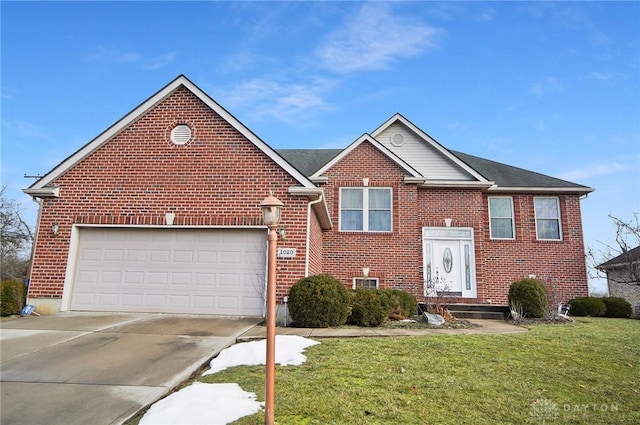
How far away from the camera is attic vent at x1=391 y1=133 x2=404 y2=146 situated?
15461mm

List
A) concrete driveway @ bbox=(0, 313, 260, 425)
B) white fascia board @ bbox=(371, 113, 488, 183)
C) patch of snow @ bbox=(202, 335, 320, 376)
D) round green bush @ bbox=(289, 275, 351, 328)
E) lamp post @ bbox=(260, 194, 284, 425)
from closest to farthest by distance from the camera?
1. lamp post @ bbox=(260, 194, 284, 425)
2. concrete driveway @ bbox=(0, 313, 260, 425)
3. patch of snow @ bbox=(202, 335, 320, 376)
4. round green bush @ bbox=(289, 275, 351, 328)
5. white fascia board @ bbox=(371, 113, 488, 183)

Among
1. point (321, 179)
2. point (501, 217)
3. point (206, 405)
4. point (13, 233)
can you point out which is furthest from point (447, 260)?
point (13, 233)

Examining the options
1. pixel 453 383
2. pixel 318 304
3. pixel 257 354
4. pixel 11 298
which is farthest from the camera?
pixel 11 298

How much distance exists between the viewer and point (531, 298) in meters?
10.7

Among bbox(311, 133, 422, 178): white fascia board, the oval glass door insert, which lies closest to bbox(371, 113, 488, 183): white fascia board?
bbox(311, 133, 422, 178): white fascia board

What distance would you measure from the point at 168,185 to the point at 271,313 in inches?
288

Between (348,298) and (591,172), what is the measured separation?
15.8 meters

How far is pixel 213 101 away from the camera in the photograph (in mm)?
10086

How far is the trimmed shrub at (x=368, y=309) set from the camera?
8688mm

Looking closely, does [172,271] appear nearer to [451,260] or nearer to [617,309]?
[451,260]

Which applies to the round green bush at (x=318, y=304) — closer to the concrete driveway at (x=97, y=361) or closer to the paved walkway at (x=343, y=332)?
the paved walkway at (x=343, y=332)

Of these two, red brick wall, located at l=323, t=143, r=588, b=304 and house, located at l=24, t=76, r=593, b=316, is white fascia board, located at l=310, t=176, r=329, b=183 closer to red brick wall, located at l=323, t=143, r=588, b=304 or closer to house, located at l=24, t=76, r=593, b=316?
red brick wall, located at l=323, t=143, r=588, b=304

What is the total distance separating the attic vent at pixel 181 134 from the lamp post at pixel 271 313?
7.19 metres

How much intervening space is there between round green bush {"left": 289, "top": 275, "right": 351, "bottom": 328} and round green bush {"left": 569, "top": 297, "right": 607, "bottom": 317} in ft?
31.2
